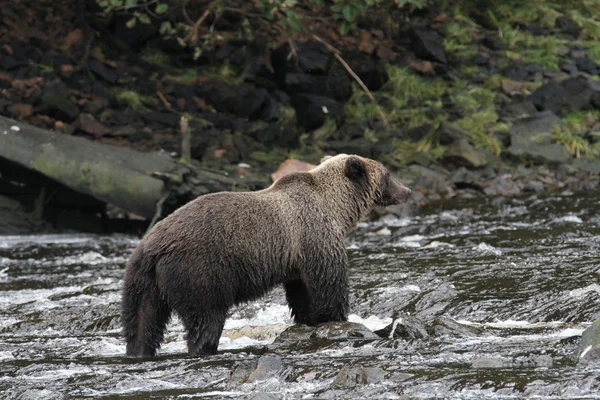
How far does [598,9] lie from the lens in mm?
26828

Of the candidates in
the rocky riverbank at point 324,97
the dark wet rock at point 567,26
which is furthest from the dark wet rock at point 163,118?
the dark wet rock at point 567,26

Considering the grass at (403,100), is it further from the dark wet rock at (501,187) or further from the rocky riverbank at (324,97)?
the dark wet rock at (501,187)

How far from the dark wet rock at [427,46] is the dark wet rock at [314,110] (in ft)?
11.5

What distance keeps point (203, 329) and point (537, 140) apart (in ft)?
44.0

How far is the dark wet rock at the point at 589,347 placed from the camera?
6754 millimetres

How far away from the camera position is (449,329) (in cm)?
828

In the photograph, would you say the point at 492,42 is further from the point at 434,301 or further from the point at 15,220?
the point at 434,301

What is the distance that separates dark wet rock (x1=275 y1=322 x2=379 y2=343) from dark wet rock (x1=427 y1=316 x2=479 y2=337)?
18.3 inches

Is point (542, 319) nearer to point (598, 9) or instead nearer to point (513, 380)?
point (513, 380)

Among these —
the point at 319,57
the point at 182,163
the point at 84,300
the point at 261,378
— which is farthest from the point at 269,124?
the point at 261,378

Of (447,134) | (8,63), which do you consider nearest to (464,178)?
(447,134)

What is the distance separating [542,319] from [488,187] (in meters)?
9.52

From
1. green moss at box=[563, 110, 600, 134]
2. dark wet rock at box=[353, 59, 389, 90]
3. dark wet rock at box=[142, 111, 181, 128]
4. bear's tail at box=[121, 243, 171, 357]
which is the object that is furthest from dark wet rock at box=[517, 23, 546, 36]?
bear's tail at box=[121, 243, 171, 357]

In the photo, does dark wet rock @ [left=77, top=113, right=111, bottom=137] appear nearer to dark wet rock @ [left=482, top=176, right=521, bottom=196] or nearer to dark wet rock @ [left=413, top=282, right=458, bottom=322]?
dark wet rock @ [left=482, top=176, right=521, bottom=196]
